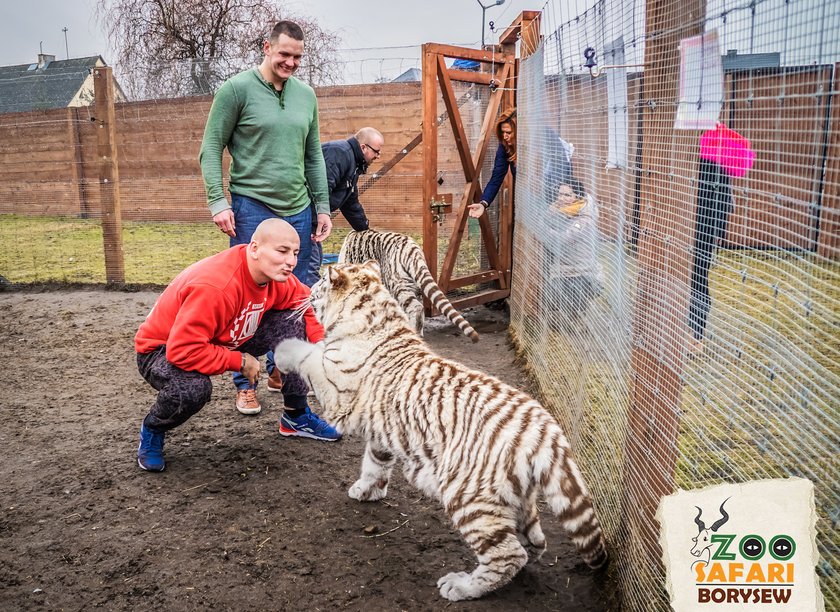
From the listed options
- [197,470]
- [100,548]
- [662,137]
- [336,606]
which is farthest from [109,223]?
[662,137]

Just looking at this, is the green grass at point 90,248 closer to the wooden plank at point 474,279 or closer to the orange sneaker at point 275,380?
the wooden plank at point 474,279

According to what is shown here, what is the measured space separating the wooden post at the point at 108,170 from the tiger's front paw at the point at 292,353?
610 centimetres

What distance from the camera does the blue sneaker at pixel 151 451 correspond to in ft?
12.7

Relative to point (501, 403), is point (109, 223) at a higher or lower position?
higher

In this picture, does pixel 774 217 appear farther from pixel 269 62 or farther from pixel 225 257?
pixel 269 62

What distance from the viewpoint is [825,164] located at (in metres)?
1.69

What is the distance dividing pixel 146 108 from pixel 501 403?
10.9 meters

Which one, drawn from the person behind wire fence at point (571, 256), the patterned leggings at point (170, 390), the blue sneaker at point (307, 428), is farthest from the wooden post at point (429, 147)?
the patterned leggings at point (170, 390)

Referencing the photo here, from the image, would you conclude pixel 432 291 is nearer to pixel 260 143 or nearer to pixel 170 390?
pixel 260 143

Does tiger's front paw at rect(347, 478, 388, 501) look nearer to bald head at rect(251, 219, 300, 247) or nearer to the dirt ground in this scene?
the dirt ground

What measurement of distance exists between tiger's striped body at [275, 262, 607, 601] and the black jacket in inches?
98.5

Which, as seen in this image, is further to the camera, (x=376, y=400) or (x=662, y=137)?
(x=376, y=400)

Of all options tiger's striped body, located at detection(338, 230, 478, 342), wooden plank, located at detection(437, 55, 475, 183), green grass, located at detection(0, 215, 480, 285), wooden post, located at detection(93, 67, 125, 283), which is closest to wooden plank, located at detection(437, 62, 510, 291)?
wooden plank, located at detection(437, 55, 475, 183)

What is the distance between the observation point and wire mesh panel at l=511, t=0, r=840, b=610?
175 centimetres
